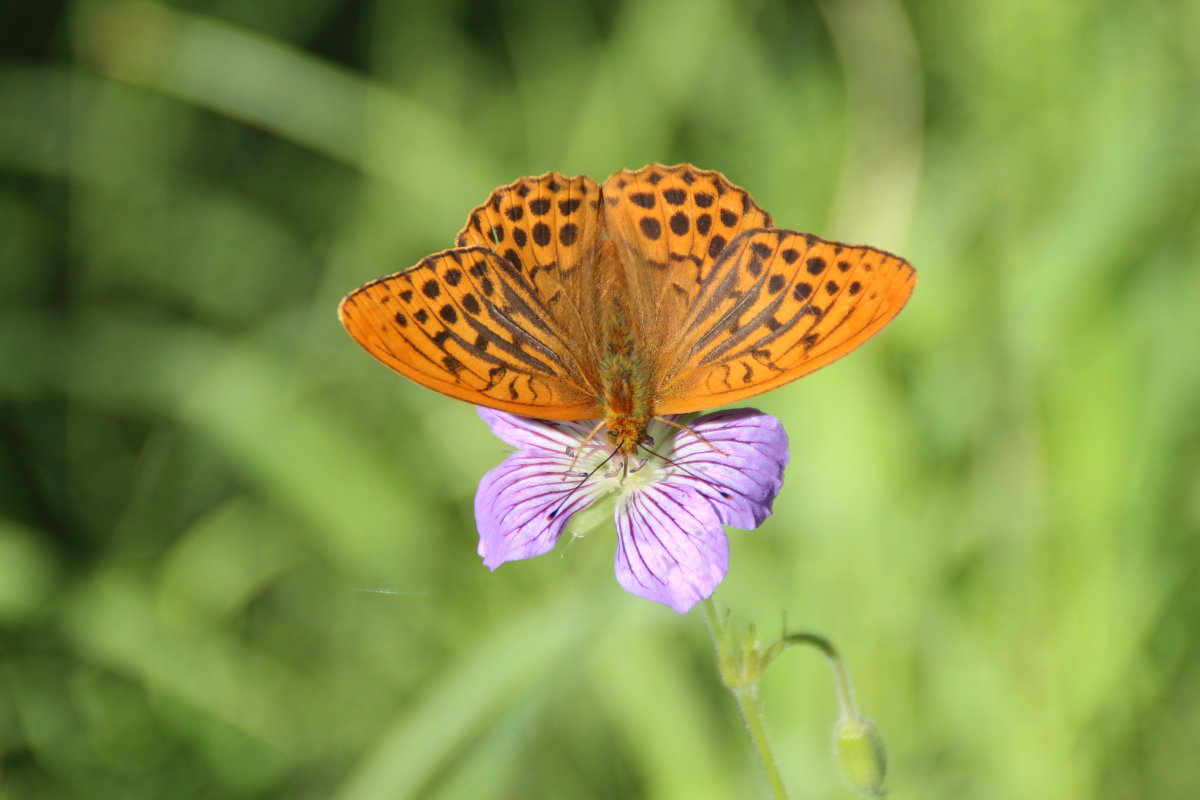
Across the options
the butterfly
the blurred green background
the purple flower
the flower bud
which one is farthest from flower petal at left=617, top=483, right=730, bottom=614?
the blurred green background

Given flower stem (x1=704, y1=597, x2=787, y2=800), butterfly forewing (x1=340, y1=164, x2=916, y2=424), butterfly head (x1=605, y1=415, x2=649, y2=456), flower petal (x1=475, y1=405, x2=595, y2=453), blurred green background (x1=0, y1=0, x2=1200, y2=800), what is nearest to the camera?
flower stem (x1=704, y1=597, x2=787, y2=800)

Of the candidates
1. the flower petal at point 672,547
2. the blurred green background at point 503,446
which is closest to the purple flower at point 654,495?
the flower petal at point 672,547

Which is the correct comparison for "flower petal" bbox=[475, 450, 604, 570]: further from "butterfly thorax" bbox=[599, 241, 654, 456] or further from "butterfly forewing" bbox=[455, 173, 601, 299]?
"butterfly forewing" bbox=[455, 173, 601, 299]

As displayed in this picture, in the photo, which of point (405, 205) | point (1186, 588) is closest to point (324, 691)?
point (405, 205)

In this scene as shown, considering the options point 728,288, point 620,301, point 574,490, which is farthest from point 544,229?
point 574,490

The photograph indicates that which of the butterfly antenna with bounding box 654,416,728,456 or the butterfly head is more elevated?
the butterfly antenna with bounding box 654,416,728,456

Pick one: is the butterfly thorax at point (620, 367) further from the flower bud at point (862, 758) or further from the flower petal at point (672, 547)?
the flower bud at point (862, 758)

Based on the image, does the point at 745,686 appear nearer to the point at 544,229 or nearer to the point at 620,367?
the point at 620,367

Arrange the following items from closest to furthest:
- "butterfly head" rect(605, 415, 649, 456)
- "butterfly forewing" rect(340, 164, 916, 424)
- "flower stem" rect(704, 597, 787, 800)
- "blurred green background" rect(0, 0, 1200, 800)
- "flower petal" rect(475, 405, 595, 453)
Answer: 1. "flower stem" rect(704, 597, 787, 800)
2. "butterfly forewing" rect(340, 164, 916, 424)
3. "butterfly head" rect(605, 415, 649, 456)
4. "flower petal" rect(475, 405, 595, 453)
5. "blurred green background" rect(0, 0, 1200, 800)
